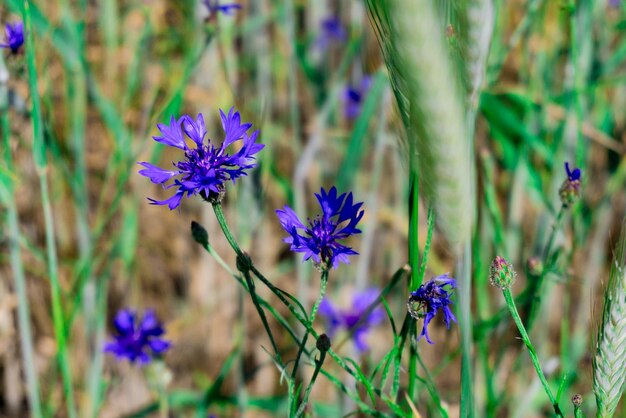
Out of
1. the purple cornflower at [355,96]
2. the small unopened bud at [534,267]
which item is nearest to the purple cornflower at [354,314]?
the purple cornflower at [355,96]

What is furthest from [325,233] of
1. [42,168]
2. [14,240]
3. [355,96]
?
[355,96]

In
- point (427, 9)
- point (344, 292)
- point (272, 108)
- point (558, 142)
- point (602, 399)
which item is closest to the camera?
point (427, 9)

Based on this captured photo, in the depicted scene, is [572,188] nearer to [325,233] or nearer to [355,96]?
[325,233]

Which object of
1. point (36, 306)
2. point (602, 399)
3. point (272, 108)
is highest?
point (272, 108)

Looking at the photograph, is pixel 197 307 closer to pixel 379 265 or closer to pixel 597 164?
pixel 379 265

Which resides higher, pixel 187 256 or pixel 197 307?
pixel 187 256

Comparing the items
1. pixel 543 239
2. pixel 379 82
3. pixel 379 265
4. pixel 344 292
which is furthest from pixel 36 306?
pixel 543 239

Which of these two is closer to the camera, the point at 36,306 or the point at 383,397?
the point at 383,397

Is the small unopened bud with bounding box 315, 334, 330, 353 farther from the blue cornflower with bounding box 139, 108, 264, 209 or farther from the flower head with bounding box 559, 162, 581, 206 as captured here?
the flower head with bounding box 559, 162, 581, 206
